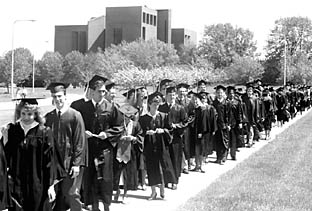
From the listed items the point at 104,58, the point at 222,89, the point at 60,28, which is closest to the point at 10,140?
the point at 222,89

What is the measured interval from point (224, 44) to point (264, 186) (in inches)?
3222

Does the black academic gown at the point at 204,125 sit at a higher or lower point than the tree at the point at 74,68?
lower

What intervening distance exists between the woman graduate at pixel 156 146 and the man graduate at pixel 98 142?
1.51 metres

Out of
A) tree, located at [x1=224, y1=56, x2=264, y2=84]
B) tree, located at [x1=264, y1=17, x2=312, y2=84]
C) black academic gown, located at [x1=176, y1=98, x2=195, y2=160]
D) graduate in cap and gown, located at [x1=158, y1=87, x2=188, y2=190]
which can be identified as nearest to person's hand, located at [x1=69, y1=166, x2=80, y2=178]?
graduate in cap and gown, located at [x1=158, y1=87, x2=188, y2=190]

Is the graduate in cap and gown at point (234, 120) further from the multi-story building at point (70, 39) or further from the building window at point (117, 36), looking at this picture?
the multi-story building at point (70, 39)

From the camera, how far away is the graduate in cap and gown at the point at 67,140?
21.5 feet

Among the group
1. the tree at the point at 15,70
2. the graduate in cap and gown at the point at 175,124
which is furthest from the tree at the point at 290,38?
the graduate in cap and gown at the point at 175,124

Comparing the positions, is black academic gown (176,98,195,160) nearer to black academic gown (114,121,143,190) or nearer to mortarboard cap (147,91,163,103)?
black academic gown (114,121,143,190)

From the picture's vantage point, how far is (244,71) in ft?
256

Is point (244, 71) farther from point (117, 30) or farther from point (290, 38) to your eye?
point (117, 30)

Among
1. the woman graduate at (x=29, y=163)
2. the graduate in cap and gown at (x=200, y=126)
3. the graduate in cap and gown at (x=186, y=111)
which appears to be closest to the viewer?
the woman graduate at (x=29, y=163)

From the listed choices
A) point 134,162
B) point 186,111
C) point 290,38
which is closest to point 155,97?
Answer: point 134,162

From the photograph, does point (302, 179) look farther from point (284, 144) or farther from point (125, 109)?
point (284, 144)

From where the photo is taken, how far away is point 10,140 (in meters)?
5.67
